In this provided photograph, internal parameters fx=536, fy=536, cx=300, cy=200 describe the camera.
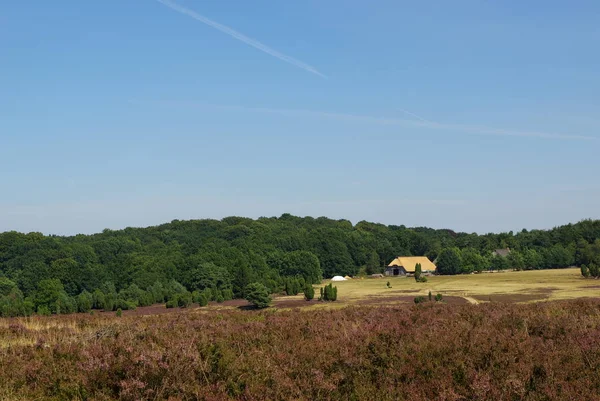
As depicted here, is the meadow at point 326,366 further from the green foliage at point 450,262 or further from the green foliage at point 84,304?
the green foliage at point 450,262

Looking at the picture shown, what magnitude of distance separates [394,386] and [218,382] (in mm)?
2261

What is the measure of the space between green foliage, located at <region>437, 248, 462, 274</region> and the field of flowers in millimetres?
113595

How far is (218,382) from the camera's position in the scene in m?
6.91

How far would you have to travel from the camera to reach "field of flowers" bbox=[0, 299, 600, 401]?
6.64 m

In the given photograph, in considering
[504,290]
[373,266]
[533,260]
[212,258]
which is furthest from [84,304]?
[533,260]

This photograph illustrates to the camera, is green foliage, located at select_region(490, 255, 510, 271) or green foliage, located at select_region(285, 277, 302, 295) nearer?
green foliage, located at select_region(285, 277, 302, 295)

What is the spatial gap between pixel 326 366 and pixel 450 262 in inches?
4605

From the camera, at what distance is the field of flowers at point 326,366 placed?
21.8 feet

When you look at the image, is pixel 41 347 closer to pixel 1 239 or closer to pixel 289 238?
pixel 1 239

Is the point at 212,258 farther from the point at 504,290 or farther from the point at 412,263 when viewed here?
the point at 412,263

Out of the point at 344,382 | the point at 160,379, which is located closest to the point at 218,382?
the point at 160,379

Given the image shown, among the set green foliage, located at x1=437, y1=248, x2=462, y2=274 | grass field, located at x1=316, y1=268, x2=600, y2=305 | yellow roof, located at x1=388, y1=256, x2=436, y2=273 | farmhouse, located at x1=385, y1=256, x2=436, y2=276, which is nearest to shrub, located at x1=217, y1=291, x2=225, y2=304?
grass field, located at x1=316, y1=268, x2=600, y2=305

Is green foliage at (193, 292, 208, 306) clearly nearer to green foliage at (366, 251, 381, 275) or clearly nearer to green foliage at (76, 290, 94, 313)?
green foliage at (76, 290, 94, 313)

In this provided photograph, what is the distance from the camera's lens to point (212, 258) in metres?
92.9
